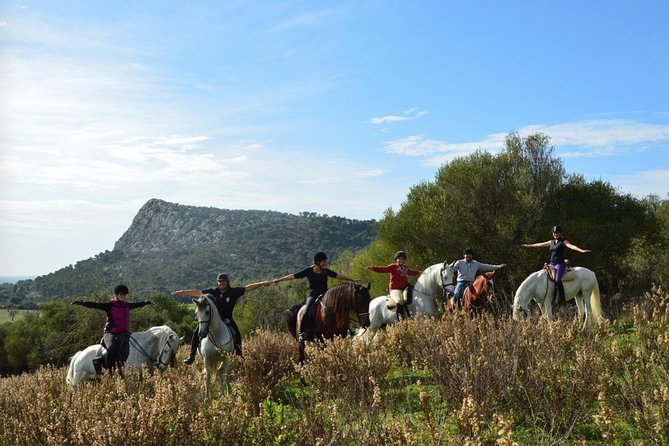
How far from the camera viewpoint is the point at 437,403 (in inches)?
229

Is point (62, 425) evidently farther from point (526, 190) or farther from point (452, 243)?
point (526, 190)

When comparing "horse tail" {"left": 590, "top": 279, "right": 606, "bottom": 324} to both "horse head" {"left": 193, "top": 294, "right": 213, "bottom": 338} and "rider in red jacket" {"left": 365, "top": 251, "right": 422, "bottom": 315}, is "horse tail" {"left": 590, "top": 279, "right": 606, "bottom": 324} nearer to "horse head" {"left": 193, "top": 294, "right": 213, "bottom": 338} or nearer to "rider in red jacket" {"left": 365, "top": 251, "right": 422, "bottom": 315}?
"rider in red jacket" {"left": 365, "top": 251, "right": 422, "bottom": 315}

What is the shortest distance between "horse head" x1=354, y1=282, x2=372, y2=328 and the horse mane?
0.09 metres

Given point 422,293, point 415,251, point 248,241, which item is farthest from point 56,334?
point 248,241

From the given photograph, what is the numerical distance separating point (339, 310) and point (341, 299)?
0.20m

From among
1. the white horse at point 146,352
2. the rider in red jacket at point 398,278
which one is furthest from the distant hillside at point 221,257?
the rider in red jacket at point 398,278

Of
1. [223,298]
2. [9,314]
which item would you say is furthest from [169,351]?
[9,314]

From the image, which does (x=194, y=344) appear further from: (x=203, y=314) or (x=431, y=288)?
(x=431, y=288)

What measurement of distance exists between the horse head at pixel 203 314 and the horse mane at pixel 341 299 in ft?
7.24

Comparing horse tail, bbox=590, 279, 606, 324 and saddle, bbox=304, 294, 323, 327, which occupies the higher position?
saddle, bbox=304, 294, 323, 327

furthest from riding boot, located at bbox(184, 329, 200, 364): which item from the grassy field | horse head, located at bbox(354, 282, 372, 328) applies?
the grassy field

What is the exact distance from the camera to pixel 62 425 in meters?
4.25

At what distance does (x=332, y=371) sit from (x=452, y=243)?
1849 centimetres

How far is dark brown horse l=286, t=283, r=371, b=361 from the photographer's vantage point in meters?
10.0
